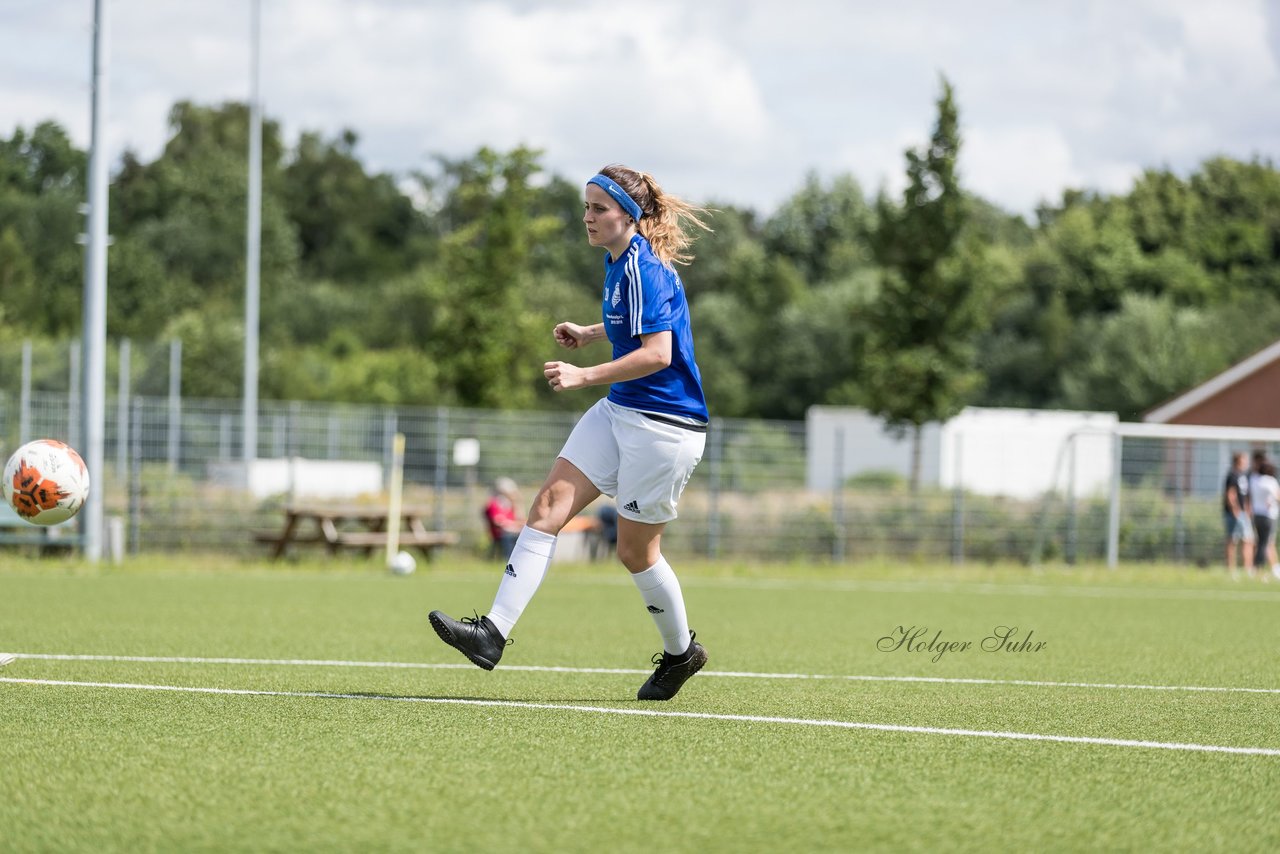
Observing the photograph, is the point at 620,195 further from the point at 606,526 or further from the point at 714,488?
the point at 714,488

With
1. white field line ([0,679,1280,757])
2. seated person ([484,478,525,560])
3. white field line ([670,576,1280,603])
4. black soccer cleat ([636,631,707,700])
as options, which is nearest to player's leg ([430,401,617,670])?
white field line ([0,679,1280,757])

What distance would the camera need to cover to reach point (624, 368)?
18.9 ft

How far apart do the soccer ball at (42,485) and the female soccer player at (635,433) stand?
90.5 inches

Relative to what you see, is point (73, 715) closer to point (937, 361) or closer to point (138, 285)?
point (937, 361)

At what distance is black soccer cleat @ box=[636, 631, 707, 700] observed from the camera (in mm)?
6301

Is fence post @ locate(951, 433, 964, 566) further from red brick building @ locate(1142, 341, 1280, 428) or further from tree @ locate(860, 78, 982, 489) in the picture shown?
red brick building @ locate(1142, 341, 1280, 428)

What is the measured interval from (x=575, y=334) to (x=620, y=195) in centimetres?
61

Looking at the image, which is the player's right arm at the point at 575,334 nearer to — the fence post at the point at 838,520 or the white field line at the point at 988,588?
the white field line at the point at 988,588

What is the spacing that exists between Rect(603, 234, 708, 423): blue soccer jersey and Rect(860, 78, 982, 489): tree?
66.9 feet

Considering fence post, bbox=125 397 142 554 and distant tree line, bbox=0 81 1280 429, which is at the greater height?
distant tree line, bbox=0 81 1280 429

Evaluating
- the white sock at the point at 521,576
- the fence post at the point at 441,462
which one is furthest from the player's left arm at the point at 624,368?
the fence post at the point at 441,462

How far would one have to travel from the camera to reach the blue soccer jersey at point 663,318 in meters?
5.95

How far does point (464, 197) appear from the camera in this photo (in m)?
30.5

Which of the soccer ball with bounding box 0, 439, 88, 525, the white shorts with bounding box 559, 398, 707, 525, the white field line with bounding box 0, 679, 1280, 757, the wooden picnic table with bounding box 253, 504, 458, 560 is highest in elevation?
the white shorts with bounding box 559, 398, 707, 525
